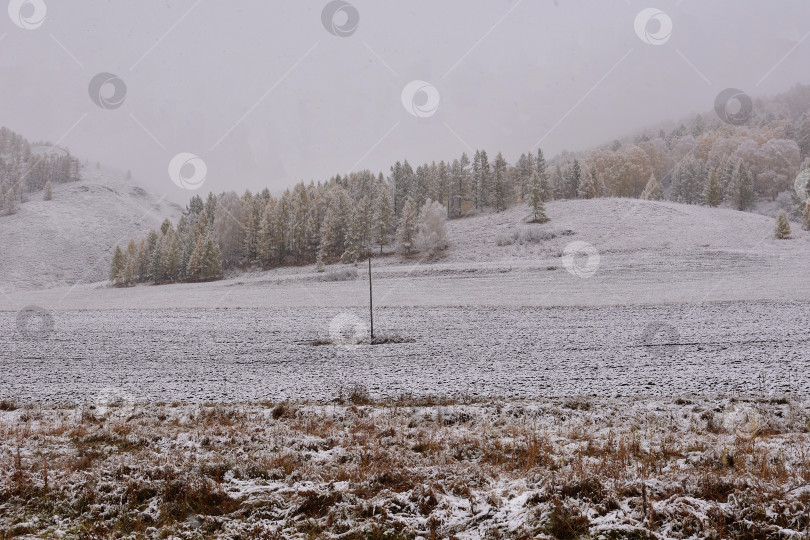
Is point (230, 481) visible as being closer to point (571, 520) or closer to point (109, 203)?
point (571, 520)

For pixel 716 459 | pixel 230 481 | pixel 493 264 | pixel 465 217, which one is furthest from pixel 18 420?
pixel 465 217

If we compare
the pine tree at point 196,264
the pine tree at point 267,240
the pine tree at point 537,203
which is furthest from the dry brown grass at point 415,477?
the pine tree at point 537,203

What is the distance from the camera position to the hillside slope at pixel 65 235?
104 m

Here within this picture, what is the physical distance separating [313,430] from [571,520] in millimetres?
6276

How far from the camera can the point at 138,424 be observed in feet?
35.9

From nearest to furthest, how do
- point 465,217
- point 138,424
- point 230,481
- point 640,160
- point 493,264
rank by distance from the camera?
point 230,481 → point 138,424 → point 493,264 → point 465,217 → point 640,160

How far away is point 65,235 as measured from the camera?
13175 centimetres

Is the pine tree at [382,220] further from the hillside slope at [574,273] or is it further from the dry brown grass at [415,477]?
the dry brown grass at [415,477]

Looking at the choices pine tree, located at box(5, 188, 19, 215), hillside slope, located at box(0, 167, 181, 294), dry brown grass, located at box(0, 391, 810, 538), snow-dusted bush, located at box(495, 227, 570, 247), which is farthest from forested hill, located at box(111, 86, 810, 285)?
pine tree, located at box(5, 188, 19, 215)

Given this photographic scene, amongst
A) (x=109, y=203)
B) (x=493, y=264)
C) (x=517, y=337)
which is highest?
(x=109, y=203)

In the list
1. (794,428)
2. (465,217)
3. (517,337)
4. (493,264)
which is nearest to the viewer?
(794,428)

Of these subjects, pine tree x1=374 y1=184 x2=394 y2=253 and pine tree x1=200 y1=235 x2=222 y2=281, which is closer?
pine tree x1=200 y1=235 x2=222 y2=281

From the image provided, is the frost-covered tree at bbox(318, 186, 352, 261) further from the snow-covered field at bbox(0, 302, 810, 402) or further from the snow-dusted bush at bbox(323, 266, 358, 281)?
the snow-covered field at bbox(0, 302, 810, 402)

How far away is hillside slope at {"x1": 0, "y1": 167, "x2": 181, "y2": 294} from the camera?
103812 millimetres
